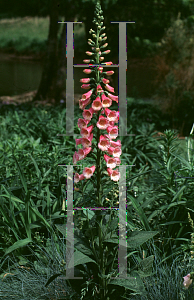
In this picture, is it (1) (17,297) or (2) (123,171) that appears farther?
(1) (17,297)

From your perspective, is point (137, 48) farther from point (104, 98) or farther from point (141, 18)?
point (104, 98)

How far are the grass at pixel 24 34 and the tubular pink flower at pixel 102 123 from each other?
23.2m

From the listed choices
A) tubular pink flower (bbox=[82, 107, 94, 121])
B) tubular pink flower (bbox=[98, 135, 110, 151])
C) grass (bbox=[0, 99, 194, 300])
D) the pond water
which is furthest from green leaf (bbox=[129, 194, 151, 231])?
the pond water

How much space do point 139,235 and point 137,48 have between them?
31.0 ft

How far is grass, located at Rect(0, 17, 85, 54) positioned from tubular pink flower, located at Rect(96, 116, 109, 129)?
23.2 metres

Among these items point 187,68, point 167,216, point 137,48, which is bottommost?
point 167,216

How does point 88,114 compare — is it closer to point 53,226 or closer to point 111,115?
point 111,115

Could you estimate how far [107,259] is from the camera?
210 cm

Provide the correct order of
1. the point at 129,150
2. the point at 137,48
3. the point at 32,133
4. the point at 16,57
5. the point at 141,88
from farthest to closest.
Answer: the point at 16,57, the point at 141,88, the point at 137,48, the point at 32,133, the point at 129,150

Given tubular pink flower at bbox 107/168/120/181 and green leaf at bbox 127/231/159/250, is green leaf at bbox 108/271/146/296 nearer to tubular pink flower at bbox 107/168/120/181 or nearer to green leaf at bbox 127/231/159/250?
green leaf at bbox 127/231/159/250

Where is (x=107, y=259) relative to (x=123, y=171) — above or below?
below

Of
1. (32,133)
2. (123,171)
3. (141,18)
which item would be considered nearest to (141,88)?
(141,18)

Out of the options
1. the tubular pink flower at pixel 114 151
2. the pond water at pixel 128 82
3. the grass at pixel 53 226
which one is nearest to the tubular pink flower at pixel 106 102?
the tubular pink flower at pixel 114 151

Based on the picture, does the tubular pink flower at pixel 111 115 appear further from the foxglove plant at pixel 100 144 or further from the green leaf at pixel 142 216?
the green leaf at pixel 142 216
